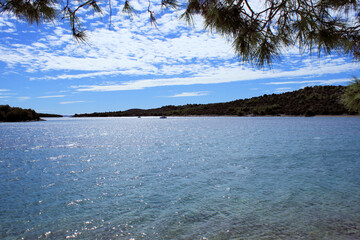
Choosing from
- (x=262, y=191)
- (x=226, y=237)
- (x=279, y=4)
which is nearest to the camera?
(x=279, y=4)

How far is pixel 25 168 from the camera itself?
14.3 metres

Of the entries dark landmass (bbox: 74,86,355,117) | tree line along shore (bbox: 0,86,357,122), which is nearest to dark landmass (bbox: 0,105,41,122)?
tree line along shore (bbox: 0,86,357,122)

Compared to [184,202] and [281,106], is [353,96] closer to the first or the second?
[184,202]

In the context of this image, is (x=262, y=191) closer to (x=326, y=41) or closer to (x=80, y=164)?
(x=326, y=41)

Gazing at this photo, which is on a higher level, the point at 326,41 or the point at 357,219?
the point at 326,41

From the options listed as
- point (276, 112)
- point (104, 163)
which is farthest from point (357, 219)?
point (276, 112)

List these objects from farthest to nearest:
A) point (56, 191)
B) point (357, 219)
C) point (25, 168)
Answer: point (25, 168), point (56, 191), point (357, 219)

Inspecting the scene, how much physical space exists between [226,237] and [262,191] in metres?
4.09

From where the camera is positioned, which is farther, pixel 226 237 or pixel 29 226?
pixel 29 226

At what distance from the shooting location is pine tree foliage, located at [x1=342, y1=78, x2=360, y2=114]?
19.7 feet

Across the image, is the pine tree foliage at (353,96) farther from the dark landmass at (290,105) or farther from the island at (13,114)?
the island at (13,114)

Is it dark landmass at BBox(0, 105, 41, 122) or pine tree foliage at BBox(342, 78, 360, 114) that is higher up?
dark landmass at BBox(0, 105, 41, 122)

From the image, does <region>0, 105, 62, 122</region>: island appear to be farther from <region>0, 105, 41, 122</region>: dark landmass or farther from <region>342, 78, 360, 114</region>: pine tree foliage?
<region>342, 78, 360, 114</region>: pine tree foliage

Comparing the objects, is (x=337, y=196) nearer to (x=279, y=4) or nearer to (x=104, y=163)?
(x=279, y=4)
